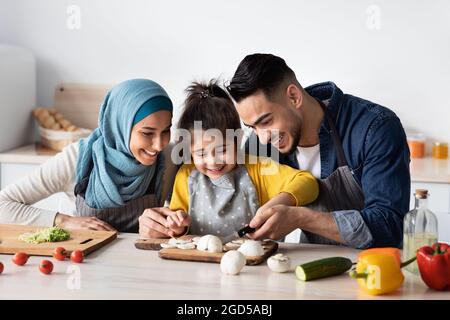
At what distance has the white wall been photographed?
3.37 metres

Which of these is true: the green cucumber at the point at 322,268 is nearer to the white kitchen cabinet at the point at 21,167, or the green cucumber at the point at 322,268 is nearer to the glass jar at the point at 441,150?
the glass jar at the point at 441,150

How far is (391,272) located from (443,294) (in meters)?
0.12

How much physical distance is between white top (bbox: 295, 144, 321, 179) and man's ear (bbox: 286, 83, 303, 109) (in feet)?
0.50

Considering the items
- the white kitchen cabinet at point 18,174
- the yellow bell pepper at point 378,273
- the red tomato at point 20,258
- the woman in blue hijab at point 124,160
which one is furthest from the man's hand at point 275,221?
the white kitchen cabinet at point 18,174

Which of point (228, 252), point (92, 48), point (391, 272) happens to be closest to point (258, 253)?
point (228, 252)

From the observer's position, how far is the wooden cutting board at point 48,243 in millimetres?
1773

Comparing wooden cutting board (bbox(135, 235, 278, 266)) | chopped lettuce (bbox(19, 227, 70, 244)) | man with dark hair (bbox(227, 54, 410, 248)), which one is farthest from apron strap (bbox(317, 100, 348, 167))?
chopped lettuce (bbox(19, 227, 70, 244))

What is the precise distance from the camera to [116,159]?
2191 millimetres

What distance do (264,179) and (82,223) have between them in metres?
0.55

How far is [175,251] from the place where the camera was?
1749 mm

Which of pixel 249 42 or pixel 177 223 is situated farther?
pixel 249 42

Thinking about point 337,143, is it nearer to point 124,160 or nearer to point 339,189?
point 339,189

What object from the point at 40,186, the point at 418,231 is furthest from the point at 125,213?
the point at 418,231

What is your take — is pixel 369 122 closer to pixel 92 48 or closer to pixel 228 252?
pixel 228 252
